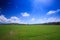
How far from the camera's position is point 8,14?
92.5 inches

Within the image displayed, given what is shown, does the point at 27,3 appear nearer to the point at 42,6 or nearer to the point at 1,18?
the point at 42,6

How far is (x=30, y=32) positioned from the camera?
227 centimetres

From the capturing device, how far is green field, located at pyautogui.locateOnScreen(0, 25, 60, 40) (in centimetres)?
224

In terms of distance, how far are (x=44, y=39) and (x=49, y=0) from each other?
2.47 ft

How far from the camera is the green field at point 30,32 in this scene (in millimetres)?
2237

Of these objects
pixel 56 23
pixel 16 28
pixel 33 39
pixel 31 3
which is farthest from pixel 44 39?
pixel 31 3

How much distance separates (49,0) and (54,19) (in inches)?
15.0

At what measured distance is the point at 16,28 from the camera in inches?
91.4

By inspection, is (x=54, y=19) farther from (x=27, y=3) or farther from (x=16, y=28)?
(x=16, y=28)

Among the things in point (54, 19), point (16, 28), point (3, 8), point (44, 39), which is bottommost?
point (44, 39)

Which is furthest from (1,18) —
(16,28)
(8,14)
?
(16,28)

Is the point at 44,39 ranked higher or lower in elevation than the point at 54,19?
lower

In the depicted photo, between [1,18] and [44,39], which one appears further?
[1,18]

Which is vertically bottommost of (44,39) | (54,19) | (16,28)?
(44,39)
